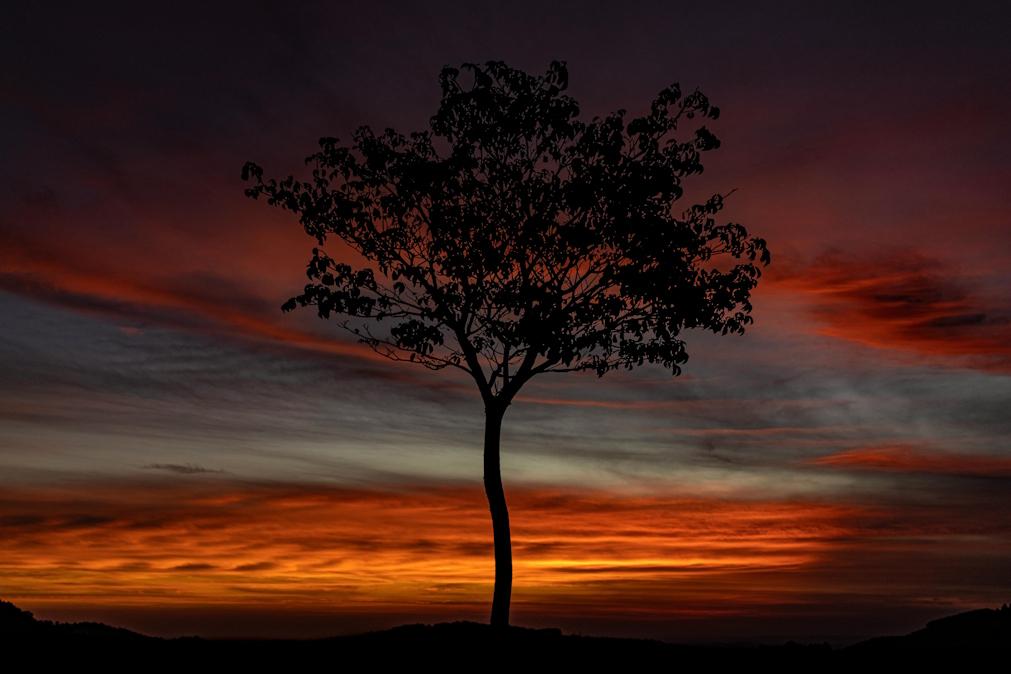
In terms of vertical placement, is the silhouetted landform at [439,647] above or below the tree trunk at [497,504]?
below

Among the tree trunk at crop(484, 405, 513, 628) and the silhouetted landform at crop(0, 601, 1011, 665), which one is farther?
the tree trunk at crop(484, 405, 513, 628)

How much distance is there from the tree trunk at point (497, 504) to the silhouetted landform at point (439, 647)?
173 centimetres

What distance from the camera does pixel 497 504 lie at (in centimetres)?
3189

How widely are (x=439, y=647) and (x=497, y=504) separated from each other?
6.65 m

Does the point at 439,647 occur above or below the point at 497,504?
below

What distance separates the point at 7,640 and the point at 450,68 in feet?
66.1

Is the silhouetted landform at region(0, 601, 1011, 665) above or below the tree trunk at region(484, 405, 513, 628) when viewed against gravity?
below

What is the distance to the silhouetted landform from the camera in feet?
81.9

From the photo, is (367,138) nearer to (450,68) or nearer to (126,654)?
(450,68)

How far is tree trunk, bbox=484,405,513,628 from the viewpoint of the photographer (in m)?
31.4

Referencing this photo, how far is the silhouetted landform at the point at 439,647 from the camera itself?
24953mm

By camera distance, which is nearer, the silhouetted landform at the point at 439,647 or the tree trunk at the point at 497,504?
the silhouetted landform at the point at 439,647

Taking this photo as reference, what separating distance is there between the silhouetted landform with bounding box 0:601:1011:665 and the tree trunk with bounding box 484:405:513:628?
1732 millimetres

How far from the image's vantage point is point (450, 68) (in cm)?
3269
